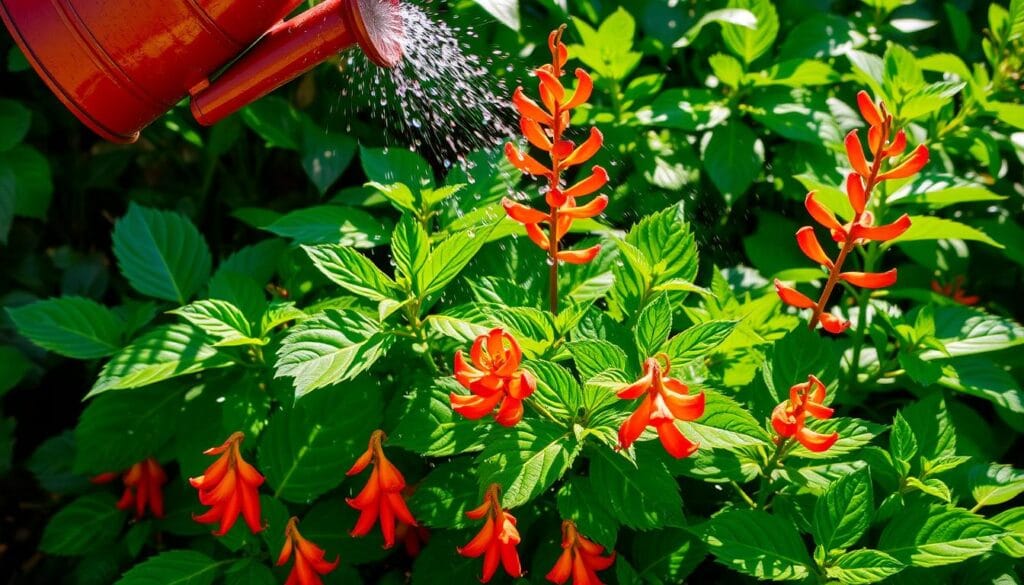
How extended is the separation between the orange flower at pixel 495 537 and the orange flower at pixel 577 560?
7 centimetres

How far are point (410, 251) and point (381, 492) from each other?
360 millimetres

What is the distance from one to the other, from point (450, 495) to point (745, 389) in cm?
53

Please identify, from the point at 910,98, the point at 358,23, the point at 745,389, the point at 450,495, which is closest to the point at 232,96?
the point at 358,23

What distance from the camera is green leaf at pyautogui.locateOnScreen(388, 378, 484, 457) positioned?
1361 millimetres

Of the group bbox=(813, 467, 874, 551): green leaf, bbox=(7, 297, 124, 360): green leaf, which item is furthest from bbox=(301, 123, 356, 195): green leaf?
bbox=(813, 467, 874, 551): green leaf

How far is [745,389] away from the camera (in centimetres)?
165

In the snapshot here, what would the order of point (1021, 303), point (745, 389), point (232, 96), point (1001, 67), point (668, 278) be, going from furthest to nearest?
point (1021, 303), point (1001, 67), point (745, 389), point (668, 278), point (232, 96)

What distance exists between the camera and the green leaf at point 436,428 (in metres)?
1.36

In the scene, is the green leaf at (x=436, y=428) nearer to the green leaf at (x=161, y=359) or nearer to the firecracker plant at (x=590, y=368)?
the firecracker plant at (x=590, y=368)

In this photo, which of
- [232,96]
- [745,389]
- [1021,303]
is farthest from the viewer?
[1021,303]

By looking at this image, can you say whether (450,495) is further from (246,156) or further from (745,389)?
(246,156)

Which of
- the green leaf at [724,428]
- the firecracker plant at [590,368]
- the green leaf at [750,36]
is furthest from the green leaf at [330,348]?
the green leaf at [750,36]

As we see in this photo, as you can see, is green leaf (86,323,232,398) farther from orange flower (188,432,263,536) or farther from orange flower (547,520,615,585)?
orange flower (547,520,615,585)

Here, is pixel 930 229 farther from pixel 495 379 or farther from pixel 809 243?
pixel 495 379
